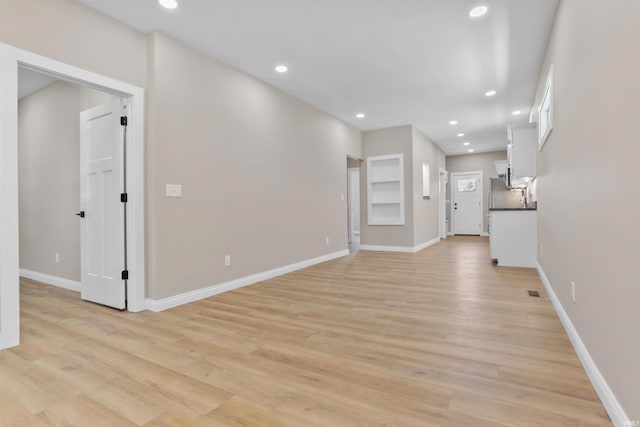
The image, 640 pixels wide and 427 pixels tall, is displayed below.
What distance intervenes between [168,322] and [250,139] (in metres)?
2.36

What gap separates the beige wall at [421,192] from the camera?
691 centimetres

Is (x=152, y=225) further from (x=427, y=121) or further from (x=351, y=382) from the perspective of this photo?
(x=427, y=121)

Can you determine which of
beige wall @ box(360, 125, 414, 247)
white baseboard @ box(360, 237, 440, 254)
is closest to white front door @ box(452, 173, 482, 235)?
white baseboard @ box(360, 237, 440, 254)

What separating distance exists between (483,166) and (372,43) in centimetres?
824

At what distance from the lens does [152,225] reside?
2.99m

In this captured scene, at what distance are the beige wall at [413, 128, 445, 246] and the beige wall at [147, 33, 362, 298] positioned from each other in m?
2.52

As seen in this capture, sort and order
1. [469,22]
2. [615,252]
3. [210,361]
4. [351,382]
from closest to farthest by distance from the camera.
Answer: [615,252] → [351,382] → [210,361] → [469,22]

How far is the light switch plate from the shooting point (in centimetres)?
308

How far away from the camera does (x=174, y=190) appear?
3.13 metres

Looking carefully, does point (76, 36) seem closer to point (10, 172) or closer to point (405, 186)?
point (10, 172)

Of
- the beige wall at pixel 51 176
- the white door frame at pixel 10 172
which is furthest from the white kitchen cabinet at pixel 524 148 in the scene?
the beige wall at pixel 51 176

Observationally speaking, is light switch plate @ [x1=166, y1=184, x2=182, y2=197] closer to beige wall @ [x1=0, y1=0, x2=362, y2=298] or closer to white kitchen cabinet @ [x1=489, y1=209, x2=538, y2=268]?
beige wall @ [x1=0, y1=0, x2=362, y2=298]

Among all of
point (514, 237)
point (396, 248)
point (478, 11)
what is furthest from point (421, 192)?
point (478, 11)

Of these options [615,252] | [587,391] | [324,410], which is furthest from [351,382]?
[615,252]
